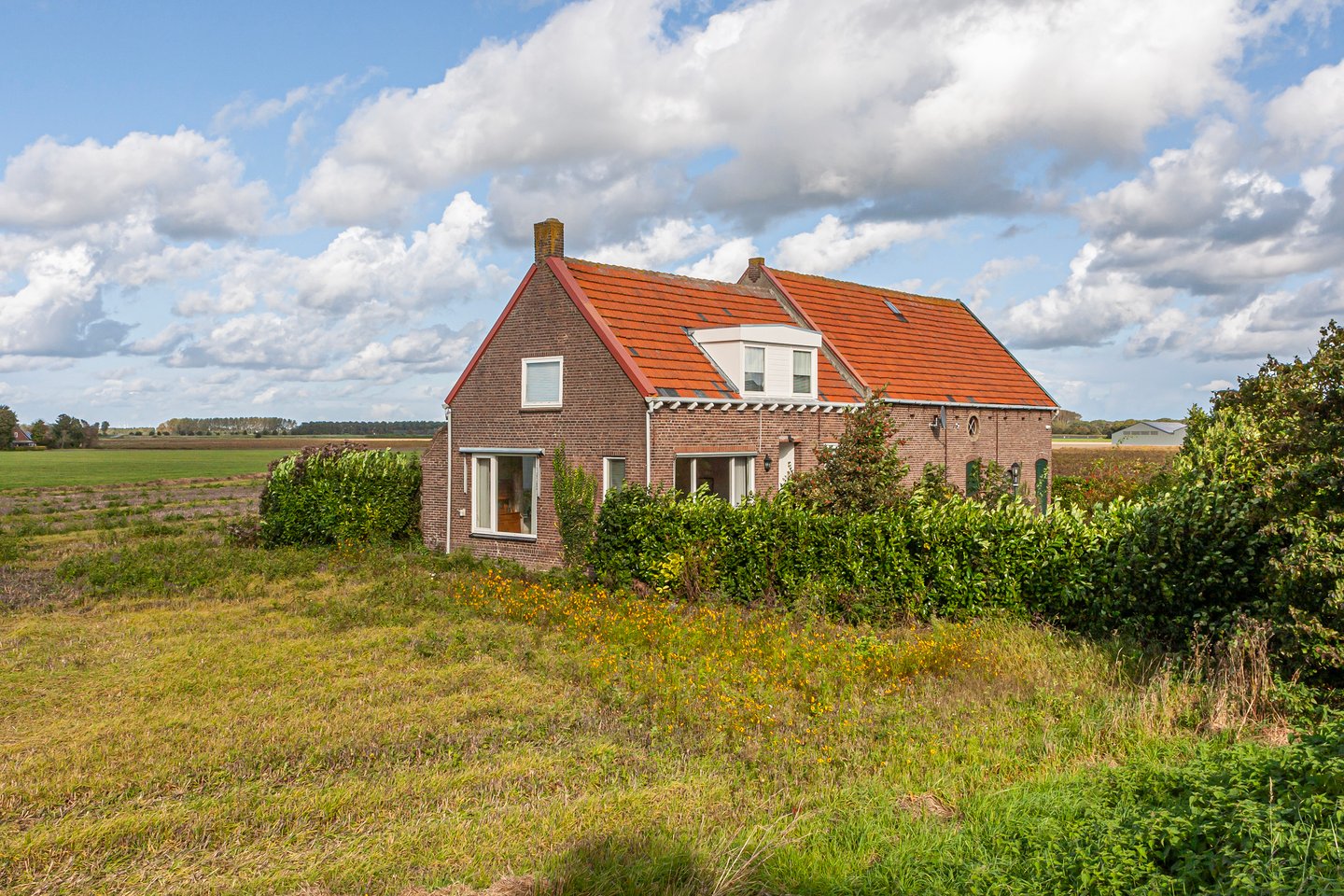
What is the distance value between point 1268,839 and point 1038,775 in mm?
2148

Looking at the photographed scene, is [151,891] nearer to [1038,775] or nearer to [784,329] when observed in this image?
[1038,775]

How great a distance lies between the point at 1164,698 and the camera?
28.2 feet

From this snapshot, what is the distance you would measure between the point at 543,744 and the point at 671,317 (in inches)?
613

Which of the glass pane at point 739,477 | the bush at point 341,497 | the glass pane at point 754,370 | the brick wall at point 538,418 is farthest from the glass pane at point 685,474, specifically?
the bush at point 341,497

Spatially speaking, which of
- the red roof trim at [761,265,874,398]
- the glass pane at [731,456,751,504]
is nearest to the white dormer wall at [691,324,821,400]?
the glass pane at [731,456,751,504]

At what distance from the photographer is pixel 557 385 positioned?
22062mm

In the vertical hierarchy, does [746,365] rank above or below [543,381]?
above

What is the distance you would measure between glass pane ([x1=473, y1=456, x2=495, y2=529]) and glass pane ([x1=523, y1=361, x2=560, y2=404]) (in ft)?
7.47

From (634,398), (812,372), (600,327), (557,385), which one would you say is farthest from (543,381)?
(812,372)

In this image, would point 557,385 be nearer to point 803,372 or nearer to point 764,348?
point 764,348

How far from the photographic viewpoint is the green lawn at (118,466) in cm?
6044

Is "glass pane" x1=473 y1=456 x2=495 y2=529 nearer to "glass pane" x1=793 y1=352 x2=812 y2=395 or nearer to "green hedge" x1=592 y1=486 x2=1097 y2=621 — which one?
"green hedge" x1=592 y1=486 x2=1097 y2=621

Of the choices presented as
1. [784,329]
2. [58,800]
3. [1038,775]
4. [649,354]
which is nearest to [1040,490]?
[784,329]

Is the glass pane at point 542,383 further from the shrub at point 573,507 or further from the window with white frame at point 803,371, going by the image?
the window with white frame at point 803,371
